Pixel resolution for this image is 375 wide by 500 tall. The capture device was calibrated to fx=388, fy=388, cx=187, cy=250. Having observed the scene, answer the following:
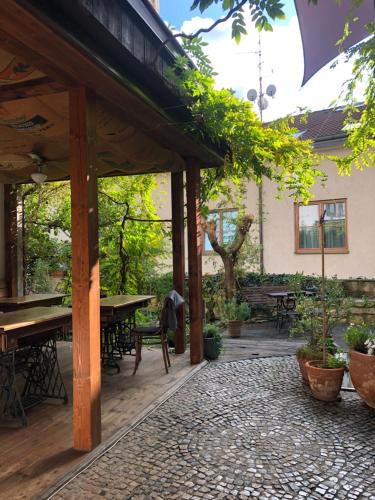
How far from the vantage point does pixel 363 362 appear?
3592 mm

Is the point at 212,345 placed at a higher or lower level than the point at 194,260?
lower

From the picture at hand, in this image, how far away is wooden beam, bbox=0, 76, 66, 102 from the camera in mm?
2846

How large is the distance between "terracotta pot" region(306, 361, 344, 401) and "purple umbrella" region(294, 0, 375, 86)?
412 centimetres

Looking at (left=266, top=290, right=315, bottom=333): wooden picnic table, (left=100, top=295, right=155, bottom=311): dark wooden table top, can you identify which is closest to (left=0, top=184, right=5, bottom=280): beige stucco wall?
(left=100, top=295, right=155, bottom=311): dark wooden table top

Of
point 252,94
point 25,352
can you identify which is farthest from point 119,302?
point 252,94

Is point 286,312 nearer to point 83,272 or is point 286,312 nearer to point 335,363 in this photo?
point 335,363

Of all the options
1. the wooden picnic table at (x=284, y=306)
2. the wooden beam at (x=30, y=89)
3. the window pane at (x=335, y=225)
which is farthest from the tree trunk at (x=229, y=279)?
the wooden beam at (x=30, y=89)

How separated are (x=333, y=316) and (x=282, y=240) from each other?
20.6ft

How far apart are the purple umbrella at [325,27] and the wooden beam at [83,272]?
12.4 feet

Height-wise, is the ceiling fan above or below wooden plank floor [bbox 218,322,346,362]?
above

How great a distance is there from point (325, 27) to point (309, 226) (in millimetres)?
5816

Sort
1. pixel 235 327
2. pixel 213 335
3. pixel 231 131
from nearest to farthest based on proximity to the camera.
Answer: pixel 231 131 < pixel 213 335 < pixel 235 327

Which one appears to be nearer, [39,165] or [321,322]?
[321,322]

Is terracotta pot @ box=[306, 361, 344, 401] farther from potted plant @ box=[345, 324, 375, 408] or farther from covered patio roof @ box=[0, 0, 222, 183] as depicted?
covered patio roof @ box=[0, 0, 222, 183]
